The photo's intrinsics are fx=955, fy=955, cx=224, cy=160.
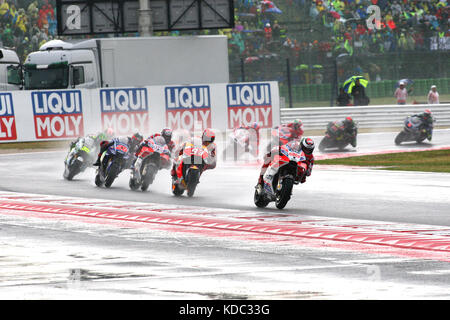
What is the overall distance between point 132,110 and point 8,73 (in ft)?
22.4

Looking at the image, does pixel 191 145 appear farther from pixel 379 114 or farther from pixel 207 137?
pixel 379 114

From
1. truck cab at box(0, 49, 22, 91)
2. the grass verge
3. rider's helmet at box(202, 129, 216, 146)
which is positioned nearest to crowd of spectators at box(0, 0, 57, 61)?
truck cab at box(0, 49, 22, 91)

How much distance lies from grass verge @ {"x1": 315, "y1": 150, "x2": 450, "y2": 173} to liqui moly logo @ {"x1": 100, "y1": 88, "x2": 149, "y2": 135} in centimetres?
707

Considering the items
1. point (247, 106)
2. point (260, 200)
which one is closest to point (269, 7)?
point (247, 106)

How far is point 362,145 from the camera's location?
26578mm

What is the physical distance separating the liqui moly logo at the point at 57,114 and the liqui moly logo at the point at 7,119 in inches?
24.1

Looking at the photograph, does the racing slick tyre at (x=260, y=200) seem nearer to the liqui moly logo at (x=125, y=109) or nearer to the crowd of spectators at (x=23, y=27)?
the liqui moly logo at (x=125, y=109)

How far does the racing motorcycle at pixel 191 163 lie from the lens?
15188mm

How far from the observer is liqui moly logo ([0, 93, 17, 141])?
2673cm

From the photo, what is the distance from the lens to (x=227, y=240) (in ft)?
36.2

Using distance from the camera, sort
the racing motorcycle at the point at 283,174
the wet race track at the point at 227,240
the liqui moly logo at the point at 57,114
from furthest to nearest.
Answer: the liqui moly logo at the point at 57,114
the racing motorcycle at the point at 283,174
the wet race track at the point at 227,240

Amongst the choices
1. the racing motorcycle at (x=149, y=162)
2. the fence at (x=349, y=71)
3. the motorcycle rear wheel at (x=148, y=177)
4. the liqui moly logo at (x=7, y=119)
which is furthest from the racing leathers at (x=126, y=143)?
the fence at (x=349, y=71)

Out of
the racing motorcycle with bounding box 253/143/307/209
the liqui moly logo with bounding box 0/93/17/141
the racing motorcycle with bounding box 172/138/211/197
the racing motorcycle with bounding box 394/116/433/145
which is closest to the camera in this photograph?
the racing motorcycle with bounding box 253/143/307/209

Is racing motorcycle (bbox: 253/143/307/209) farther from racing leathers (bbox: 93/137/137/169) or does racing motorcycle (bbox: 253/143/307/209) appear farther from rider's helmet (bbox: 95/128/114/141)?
rider's helmet (bbox: 95/128/114/141)
